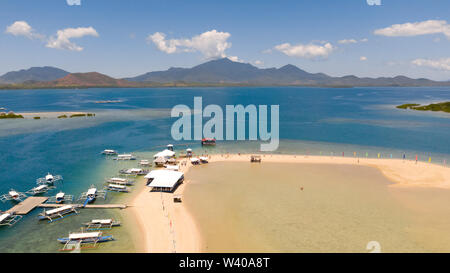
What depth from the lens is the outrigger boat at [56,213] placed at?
115ft

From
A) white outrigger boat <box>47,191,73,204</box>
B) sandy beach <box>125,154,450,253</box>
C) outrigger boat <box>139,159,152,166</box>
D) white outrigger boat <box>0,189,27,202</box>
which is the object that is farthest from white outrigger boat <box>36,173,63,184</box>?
sandy beach <box>125,154,450,253</box>

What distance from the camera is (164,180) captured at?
4453 centimetres

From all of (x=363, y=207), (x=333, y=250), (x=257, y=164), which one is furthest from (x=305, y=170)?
(x=333, y=250)

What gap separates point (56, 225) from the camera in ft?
110

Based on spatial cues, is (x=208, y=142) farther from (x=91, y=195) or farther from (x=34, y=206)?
(x=34, y=206)

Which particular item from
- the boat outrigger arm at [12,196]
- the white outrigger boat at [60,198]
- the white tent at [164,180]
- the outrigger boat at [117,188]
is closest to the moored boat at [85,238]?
the white outrigger boat at [60,198]

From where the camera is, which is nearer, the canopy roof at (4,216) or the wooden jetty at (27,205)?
the canopy roof at (4,216)

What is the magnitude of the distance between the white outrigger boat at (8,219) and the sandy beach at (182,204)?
49.8 feet

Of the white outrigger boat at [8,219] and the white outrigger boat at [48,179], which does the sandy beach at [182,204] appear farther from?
the white outrigger boat at [48,179]

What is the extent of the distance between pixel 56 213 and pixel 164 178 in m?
16.7

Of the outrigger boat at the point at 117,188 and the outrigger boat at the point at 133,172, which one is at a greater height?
the outrigger boat at the point at 133,172

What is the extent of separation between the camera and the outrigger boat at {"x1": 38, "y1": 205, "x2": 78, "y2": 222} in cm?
3519
